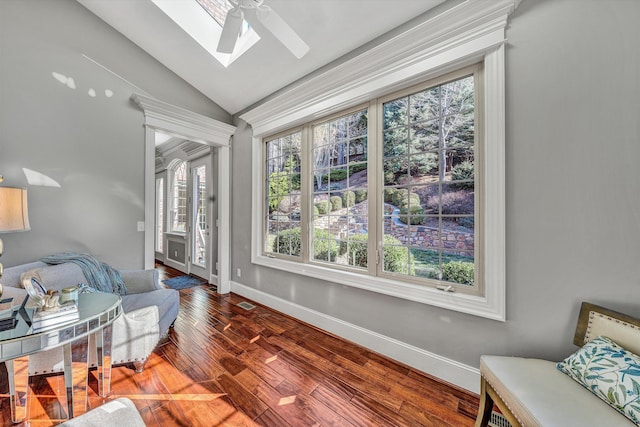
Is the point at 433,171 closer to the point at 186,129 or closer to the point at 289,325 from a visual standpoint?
the point at 289,325

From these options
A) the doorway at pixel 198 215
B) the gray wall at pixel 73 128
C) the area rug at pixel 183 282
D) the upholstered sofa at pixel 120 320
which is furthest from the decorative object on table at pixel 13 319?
the doorway at pixel 198 215

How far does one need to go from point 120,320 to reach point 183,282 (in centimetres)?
263

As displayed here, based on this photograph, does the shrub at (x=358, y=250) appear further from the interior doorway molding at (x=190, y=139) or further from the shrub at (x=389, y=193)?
the interior doorway molding at (x=190, y=139)

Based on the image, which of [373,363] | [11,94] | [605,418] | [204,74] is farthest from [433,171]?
[11,94]

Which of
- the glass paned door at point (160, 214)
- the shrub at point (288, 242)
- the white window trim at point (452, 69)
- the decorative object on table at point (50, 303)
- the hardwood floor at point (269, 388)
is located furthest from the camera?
the glass paned door at point (160, 214)

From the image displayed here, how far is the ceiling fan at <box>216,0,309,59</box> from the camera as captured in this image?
1.57m

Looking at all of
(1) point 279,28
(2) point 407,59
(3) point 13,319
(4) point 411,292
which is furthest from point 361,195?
(3) point 13,319

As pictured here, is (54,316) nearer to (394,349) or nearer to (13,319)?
(13,319)

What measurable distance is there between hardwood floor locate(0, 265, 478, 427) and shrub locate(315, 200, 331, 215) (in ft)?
4.12

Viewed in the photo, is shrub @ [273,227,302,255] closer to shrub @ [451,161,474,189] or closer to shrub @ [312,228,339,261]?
shrub @ [312,228,339,261]

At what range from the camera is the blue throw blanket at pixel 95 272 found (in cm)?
199

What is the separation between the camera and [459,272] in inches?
68.0

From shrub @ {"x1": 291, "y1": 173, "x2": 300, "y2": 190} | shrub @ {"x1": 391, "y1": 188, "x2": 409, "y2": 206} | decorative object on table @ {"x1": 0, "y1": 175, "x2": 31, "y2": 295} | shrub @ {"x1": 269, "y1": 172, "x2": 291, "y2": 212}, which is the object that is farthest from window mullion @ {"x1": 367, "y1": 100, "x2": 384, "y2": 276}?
decorative object on table @ {"x1": 0, "y1": 175, "x2": 31, "y2": 295}

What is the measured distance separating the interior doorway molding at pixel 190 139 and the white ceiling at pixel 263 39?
0.48m
